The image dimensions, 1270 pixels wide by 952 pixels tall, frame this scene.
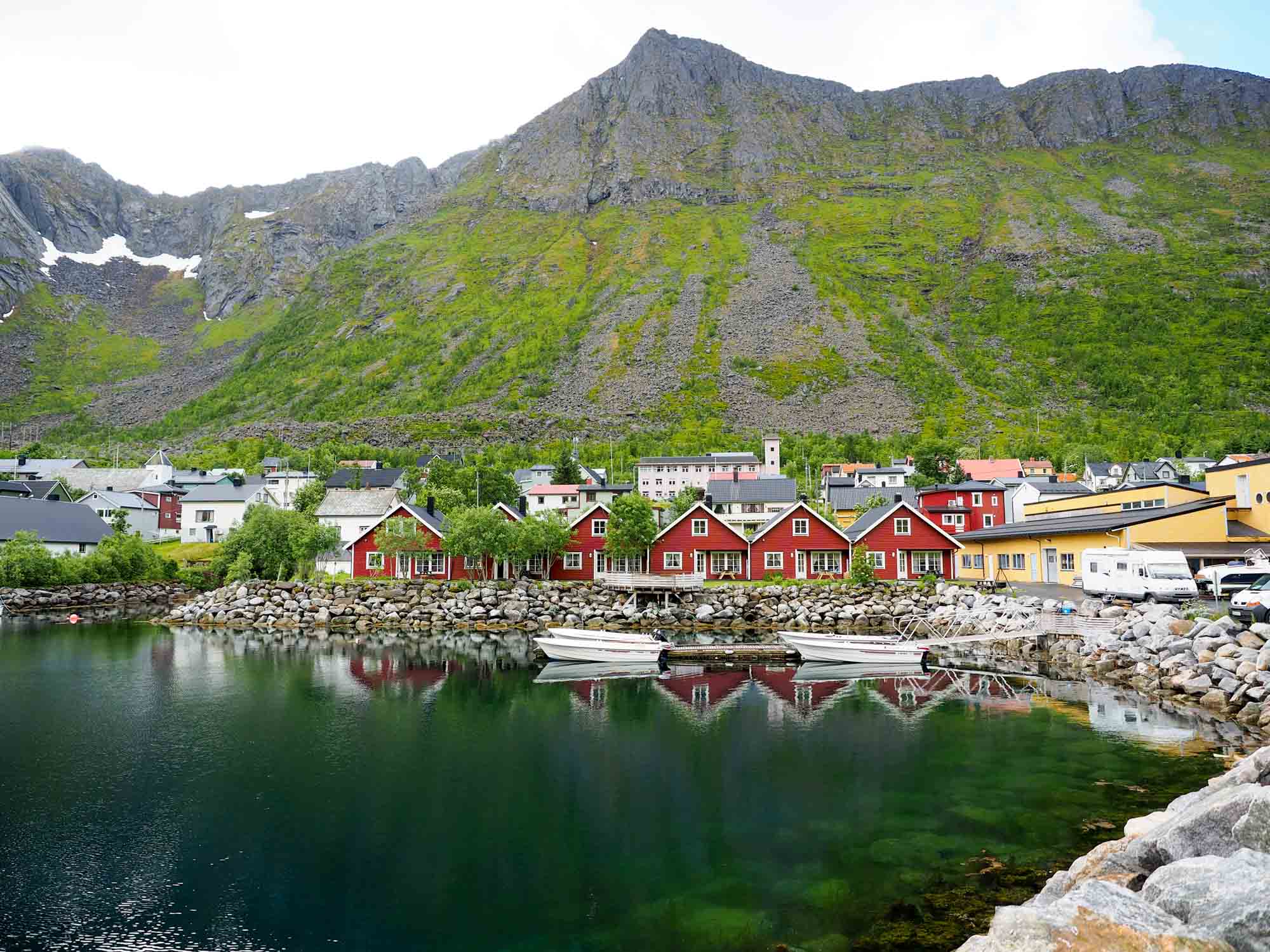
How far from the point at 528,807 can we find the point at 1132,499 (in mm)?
45861

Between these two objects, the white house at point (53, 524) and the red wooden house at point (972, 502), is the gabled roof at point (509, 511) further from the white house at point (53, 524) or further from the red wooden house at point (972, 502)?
the white house at point (53, 524)

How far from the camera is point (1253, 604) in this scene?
28.5 m

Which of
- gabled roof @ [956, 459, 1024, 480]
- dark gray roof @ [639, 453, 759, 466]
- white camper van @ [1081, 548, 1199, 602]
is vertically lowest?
white camper van @ [1081, 548, 1199, 602]

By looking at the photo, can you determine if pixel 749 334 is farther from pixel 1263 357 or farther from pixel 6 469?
pixel 6 469

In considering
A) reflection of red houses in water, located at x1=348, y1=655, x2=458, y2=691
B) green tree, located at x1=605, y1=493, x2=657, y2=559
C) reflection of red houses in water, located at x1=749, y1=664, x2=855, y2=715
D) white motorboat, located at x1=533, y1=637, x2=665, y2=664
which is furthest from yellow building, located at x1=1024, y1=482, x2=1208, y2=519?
reflection of red houses in water, located at x1=348, y1=655, x2=458, y2=691

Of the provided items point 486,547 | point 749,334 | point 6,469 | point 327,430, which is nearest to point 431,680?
point 486,547

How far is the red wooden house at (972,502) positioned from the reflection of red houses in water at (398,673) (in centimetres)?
5120

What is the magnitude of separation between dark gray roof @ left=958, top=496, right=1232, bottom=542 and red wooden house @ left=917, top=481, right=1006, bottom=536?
14073mm

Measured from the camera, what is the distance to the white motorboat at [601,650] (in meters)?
38.1

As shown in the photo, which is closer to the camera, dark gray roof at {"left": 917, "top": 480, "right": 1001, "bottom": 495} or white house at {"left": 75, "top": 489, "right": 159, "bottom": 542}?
dark gray roof at {"left": 917, "top": 480, "right": 1001, "bottom": 495}

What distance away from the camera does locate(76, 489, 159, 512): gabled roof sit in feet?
293

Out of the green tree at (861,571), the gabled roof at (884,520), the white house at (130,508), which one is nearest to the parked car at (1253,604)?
the green tree at (861,571)

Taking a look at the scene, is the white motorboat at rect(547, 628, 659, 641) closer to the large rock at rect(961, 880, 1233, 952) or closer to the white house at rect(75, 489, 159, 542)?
the large rock at rect(961, 880, 1233, 952)

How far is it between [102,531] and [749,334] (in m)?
142
